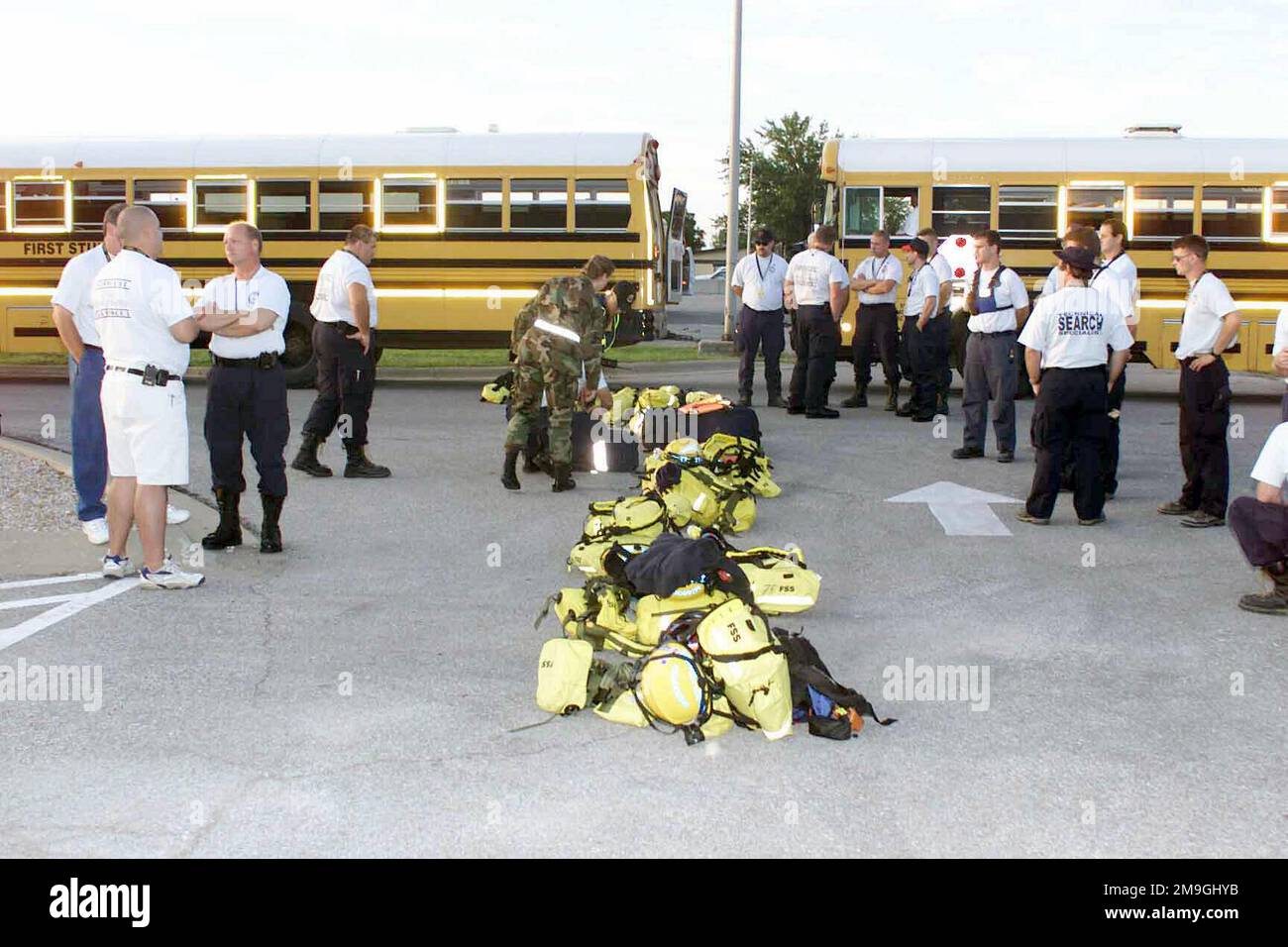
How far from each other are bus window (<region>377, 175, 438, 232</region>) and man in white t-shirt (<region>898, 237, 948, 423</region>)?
6959 millimetres

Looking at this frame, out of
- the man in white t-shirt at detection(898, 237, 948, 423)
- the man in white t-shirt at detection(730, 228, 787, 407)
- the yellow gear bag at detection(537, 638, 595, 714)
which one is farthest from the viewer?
the man in white t-shirt at detection(730, 228, 787, 407)

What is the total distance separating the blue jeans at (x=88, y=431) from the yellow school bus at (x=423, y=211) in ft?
33.1

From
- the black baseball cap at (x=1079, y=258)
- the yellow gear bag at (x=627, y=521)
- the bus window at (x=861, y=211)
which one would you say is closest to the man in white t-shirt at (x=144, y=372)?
the yellow gear bag at (x=627, y=521)

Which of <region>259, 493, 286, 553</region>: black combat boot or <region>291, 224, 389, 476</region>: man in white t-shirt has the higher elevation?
<region>291, 224, 389, 476</region>: man in white t-shirt

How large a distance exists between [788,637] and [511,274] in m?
13.6

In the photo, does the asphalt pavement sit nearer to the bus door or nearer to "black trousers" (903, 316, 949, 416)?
"black trousers" (903, 316, 949, 416)

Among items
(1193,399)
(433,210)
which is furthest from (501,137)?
(1193,399)

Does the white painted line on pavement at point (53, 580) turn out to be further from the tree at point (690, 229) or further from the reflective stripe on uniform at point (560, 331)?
the tree at point (690, 229)

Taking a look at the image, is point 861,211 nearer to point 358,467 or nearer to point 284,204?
point 284,204

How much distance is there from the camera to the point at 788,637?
5.66m

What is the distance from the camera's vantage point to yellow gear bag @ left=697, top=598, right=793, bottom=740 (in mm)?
5152

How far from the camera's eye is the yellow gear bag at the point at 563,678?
17.7ft

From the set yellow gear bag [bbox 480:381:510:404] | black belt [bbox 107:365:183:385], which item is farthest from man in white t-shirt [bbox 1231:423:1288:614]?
yellow gear bag [bbox 480:381:510:404]

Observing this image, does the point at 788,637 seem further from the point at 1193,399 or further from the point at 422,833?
the point at 1193,399
